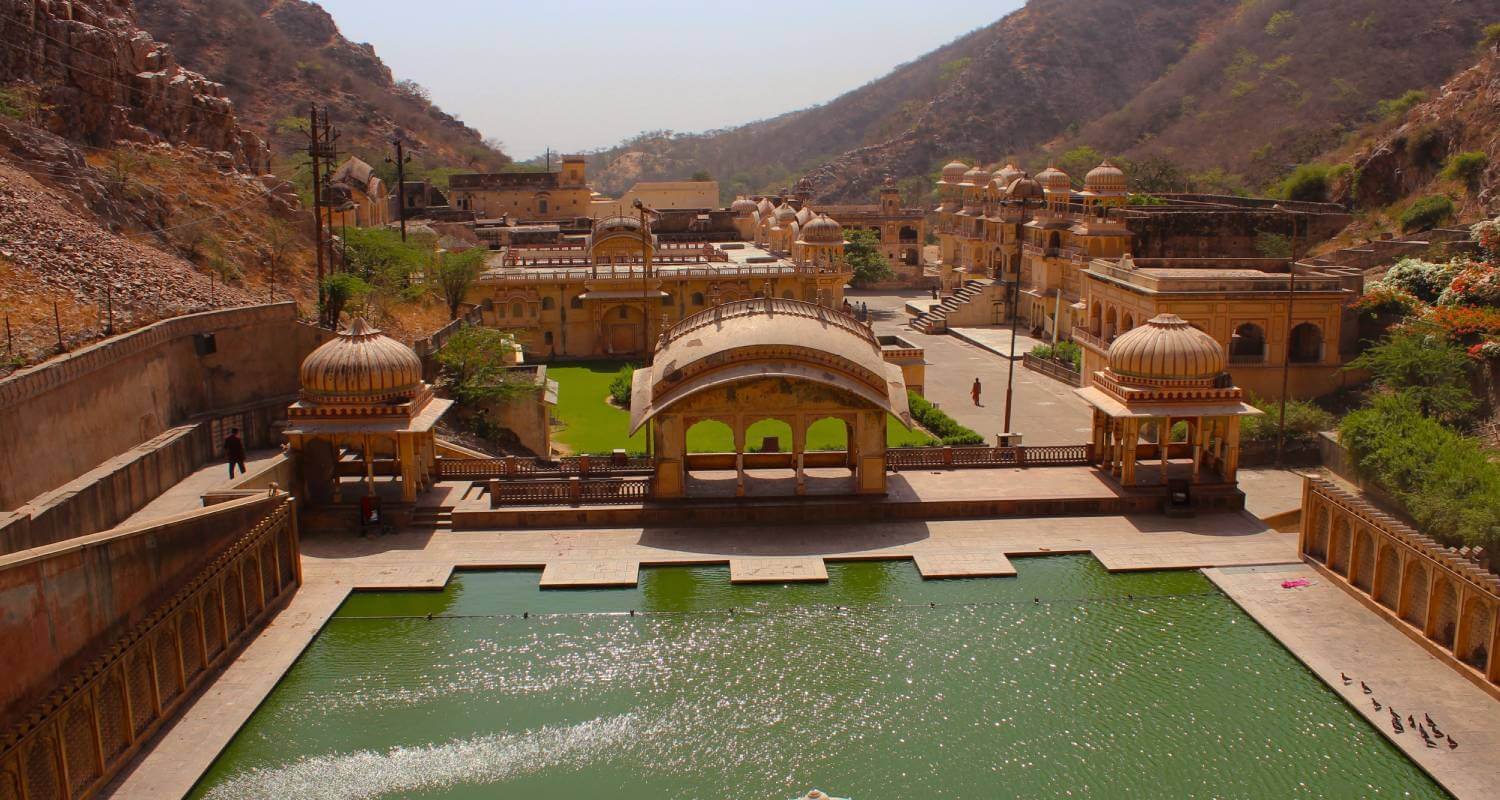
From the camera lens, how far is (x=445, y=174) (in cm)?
8388

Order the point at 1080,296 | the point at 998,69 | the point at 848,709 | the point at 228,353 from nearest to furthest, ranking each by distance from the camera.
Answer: the point at 848,709 < the point at 228,353 < the point at 1080,296 < the point at 998,69

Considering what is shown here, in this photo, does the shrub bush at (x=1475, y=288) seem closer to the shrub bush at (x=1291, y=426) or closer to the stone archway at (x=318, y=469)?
the shrub bush at (x=1291, y=426)

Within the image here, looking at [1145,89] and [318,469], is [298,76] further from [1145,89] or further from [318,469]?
[318,469]

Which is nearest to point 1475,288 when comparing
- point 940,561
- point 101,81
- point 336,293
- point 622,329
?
point 940,561

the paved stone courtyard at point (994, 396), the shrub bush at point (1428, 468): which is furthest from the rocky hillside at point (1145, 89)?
the shrub bush at point (1428, 468)

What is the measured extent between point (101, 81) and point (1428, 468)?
39147 mm

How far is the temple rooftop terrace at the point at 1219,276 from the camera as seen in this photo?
3353cm

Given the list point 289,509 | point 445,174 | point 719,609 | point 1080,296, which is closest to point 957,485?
point 719,609

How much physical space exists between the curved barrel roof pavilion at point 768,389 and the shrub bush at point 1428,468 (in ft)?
31.5

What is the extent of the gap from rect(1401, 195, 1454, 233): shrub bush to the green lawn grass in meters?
24.3

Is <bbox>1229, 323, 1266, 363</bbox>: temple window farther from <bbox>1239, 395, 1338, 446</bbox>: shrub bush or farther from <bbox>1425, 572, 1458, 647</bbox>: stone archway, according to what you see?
<bbox>1425, 572, 1458, 647</bbox>: stone archway

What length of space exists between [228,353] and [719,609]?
14.6m

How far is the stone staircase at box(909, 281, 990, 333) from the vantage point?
53875 mm

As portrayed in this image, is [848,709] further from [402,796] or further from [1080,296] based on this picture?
[1080,296]
